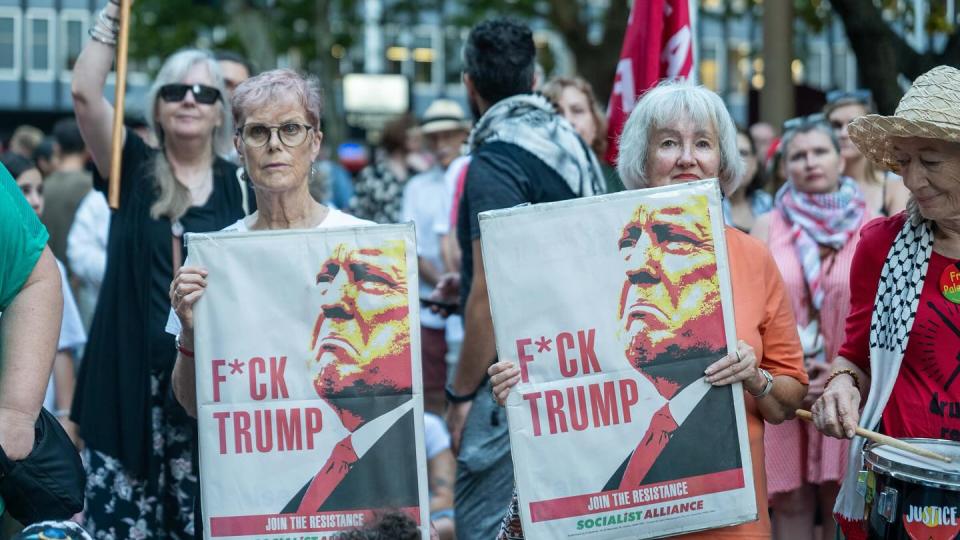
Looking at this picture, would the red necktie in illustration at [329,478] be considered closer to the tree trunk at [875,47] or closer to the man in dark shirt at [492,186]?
the man in dark shirt at [492,186]

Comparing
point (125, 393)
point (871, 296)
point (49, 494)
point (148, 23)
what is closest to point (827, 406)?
point (871, 296)

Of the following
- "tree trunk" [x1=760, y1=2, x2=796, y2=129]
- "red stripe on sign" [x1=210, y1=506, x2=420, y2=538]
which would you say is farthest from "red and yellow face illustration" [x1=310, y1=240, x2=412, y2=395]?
"tree trunk" [x1=760, y1=2, x2=796, y2=129]

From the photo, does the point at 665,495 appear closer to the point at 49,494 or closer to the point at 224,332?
the point at 224,332

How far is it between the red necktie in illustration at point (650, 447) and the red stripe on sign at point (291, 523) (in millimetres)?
533

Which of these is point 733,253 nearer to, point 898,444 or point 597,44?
point 898,444

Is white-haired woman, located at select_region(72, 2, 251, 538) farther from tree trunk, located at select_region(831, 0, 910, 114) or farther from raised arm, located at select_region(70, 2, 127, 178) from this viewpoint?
tree trunk, located at select_region(831, 0, 910, 114)

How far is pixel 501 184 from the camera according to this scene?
4.74 m

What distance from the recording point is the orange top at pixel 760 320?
365 cm

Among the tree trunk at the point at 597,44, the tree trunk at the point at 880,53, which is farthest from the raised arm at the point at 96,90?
the tree trunk at the point at 597,44

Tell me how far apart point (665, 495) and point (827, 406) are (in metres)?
0.59

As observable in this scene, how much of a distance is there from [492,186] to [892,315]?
60.5 inches

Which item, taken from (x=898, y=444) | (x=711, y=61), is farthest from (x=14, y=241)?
(x=711, y=61)

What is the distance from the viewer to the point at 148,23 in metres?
31.6

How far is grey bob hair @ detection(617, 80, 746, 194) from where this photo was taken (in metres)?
3.81
